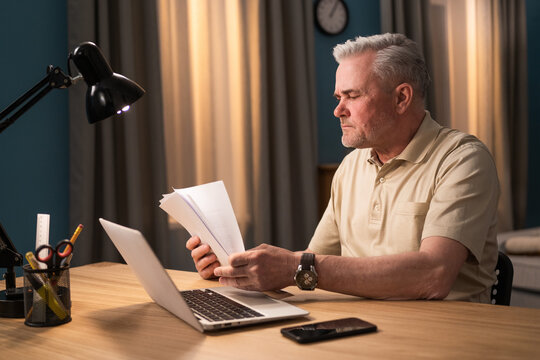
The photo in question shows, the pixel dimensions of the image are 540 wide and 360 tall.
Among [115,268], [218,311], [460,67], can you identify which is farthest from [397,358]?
[460,67]

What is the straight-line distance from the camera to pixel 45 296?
1164mm

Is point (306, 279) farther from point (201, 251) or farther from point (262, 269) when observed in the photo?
point (201, 251)

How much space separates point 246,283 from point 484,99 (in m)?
4.37

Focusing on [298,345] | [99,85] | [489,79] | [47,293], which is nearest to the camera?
[298,345]

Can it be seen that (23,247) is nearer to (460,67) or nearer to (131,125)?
(131,125)

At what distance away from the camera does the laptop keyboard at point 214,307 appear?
1135 millimetres

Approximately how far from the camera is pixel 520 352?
938 millimetres

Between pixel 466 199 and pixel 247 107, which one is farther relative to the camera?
pixel 247 107

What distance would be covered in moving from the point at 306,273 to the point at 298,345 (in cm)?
A: 35

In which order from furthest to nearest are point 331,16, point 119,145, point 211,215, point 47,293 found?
point 331,16, point 119,145, point 211,215, point 47,293

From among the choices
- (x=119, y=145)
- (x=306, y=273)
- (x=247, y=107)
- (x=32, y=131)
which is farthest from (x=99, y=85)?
(x=247, y=107)

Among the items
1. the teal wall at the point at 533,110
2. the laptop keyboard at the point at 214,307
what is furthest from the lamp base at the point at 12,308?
the teal wall at the point at 533,110

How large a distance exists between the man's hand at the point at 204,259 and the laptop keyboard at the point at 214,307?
17 centimetres

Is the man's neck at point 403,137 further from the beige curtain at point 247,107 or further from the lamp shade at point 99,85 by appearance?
the beige curtain at point 247,107
